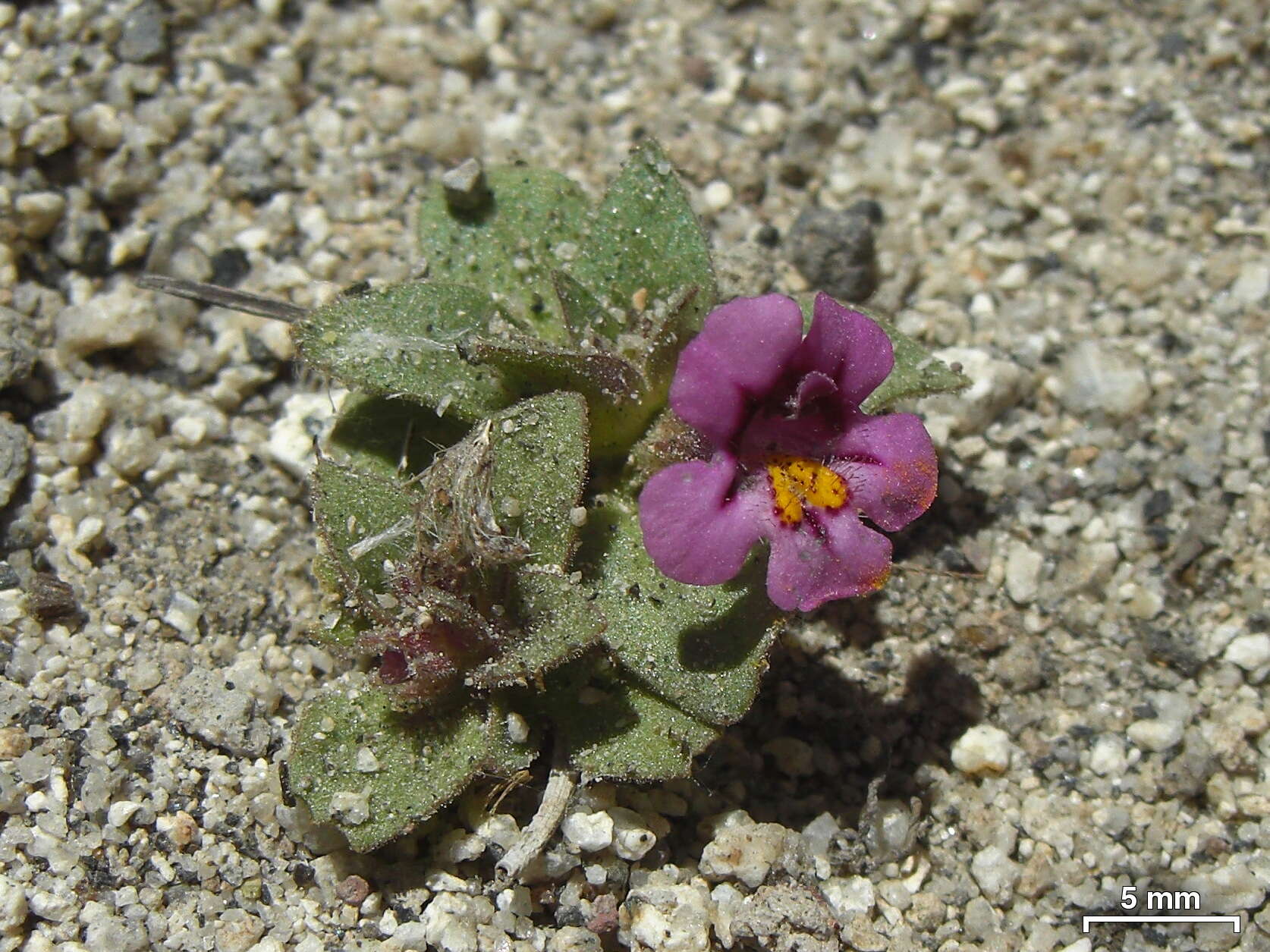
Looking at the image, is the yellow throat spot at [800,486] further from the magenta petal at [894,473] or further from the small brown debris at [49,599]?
the small brown debris at [49,599]

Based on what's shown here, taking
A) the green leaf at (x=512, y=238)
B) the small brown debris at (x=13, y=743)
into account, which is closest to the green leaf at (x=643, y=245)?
the green leaf at (x=512, y=238)

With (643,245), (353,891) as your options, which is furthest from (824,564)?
(353,891)

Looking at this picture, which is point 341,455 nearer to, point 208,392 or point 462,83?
point 208,392

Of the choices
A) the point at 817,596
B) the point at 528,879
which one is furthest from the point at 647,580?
the point at 528,879

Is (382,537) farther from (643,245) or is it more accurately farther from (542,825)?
(643,245)

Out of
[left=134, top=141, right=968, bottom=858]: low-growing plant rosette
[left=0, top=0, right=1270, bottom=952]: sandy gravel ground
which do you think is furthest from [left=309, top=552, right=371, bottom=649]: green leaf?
[left=0, top=0, right=1270, bottom=952]: sandy gravel ground

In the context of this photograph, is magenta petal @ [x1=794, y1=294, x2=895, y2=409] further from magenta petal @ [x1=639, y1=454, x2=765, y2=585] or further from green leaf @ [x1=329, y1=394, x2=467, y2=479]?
green leaf @ [x1=329, y1=394, x2=467, y2=479]
